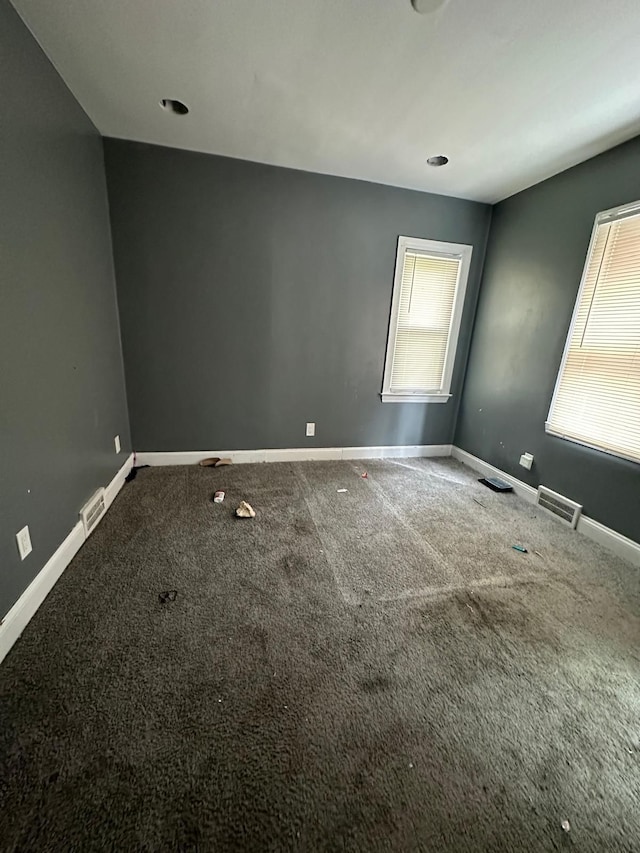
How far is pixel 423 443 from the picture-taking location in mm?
3646

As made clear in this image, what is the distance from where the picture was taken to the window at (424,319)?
313cm

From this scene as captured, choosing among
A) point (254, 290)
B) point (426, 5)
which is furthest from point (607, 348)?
point (254, 290)

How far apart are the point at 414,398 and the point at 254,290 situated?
1.90 metres

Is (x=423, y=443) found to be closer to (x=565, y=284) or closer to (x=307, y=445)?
(x=307, y=445)

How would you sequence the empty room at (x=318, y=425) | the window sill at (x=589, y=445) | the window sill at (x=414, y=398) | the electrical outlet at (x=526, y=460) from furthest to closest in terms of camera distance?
the window sill at (x=414, y=398) → the electrical outlet at (x=526, y=460) → the window sill at (x=589, y=445) → the empty room at (x=318, y=425)

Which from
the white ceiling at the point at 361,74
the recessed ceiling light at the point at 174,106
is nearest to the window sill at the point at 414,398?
the white ceiling at the point at 361,74

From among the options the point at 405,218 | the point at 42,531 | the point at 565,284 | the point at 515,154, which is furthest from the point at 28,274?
the point at 565,284

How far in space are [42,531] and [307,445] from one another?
2149mm

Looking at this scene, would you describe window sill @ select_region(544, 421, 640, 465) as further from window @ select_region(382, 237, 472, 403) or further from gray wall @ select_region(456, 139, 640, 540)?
window @ select_region(382, 237, 472, 403)

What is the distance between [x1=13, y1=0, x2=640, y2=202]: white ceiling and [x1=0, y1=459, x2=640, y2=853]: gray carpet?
8.25 feet

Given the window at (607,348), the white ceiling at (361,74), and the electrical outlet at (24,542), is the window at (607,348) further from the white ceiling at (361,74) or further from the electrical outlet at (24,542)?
the electrical outlet at (24,542)

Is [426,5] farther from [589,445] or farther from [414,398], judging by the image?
[414,398]

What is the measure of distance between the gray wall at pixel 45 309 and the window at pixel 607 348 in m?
3.25

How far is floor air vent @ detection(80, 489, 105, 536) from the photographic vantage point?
76.7 inches
